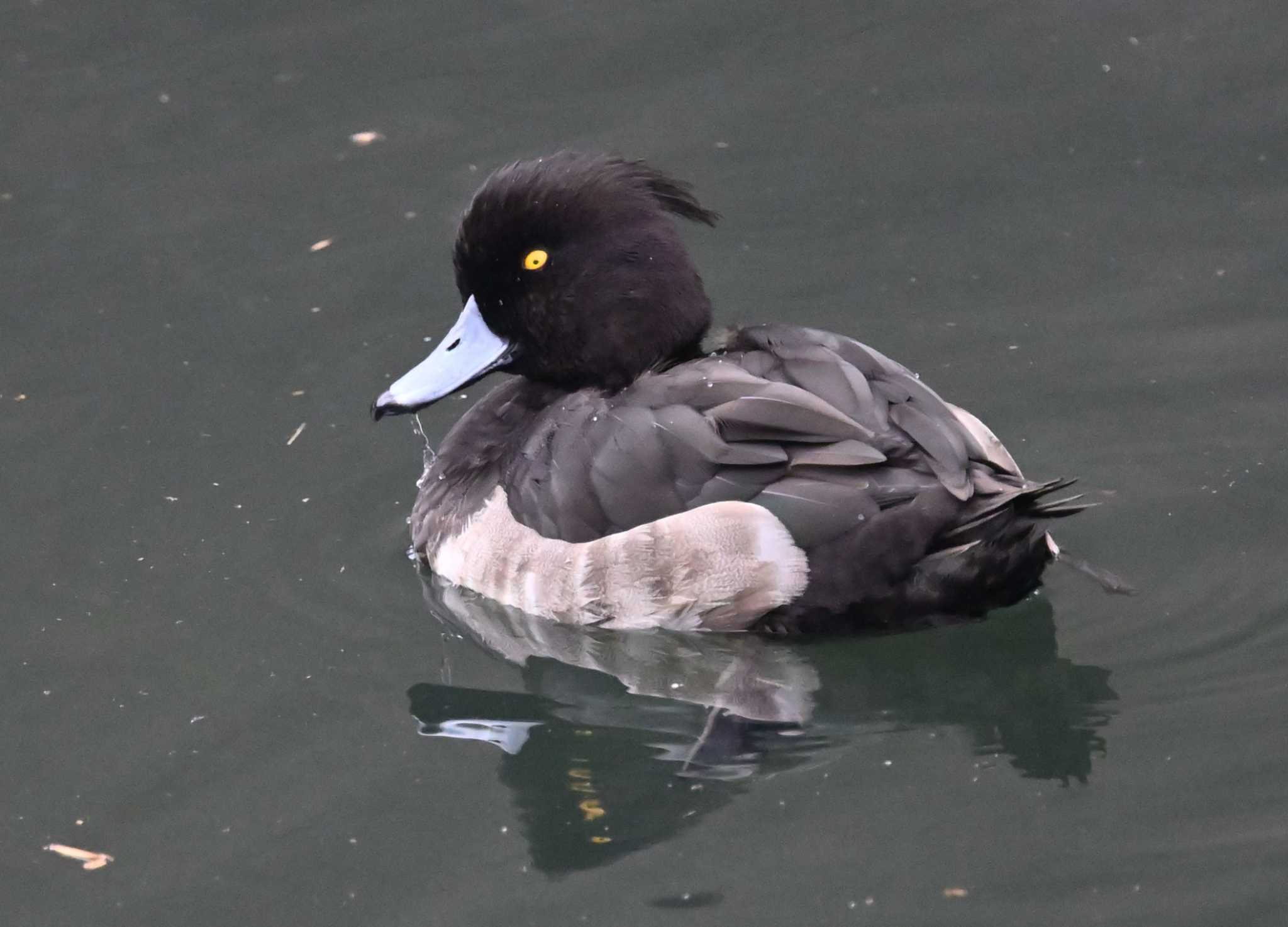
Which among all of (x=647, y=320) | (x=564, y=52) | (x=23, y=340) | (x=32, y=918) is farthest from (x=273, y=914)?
(x=564, y=52)

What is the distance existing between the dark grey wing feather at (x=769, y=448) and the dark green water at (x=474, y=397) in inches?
19.6

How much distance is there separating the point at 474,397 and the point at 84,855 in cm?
262

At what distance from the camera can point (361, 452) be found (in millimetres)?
6363

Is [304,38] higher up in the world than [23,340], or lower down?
higher up

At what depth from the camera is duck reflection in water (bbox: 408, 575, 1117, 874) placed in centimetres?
471

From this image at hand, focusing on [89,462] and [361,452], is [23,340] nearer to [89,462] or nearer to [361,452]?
[89,462]

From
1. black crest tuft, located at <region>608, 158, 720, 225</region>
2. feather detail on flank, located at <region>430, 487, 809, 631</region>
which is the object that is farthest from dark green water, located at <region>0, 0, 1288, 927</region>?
black crest tuft, located at <region>608, 158, 720, 225</region>

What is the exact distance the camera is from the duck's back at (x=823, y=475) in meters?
4.89

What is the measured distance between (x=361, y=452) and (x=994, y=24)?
3915 mm

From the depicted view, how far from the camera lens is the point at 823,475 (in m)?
4.96

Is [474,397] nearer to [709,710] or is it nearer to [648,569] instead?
[648,569]

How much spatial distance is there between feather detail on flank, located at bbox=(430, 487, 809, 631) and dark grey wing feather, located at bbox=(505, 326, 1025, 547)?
0.05m

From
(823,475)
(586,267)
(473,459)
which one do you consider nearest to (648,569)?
(823,475)

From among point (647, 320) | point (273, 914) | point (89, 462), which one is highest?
point (647, 320)
